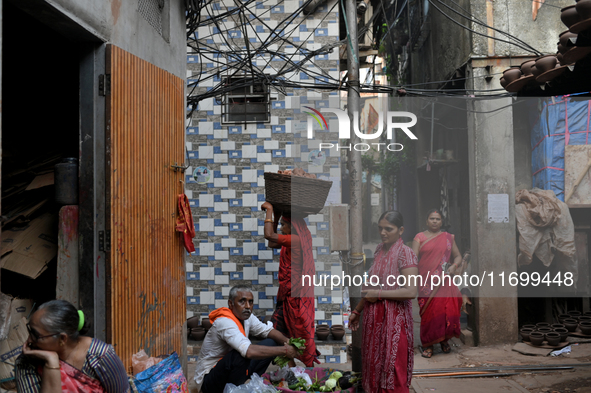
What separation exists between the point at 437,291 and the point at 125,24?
5.57 meters

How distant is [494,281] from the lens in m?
7.65

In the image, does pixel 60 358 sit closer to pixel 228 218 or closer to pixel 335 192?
pixel 228 218

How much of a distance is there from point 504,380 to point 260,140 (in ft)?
15.3

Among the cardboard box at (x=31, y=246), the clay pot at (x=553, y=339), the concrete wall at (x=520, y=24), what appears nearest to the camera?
the cardboard box at (x=31, y=246)

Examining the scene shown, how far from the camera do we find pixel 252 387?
409cm

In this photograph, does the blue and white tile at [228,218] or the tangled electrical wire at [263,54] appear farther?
the blue and white tile at [228,218]

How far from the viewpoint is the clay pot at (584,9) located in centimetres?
357

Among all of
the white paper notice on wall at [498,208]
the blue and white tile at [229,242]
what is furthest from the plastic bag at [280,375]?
the white paper notice on wall at [498,208]

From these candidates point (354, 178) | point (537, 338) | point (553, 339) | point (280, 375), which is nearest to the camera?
point (280, 375)

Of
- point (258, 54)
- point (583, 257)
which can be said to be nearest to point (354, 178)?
point (258, 54)

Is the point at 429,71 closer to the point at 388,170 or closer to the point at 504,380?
the point at 504,380

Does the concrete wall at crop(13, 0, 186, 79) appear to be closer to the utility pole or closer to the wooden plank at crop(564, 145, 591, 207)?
the utility pole

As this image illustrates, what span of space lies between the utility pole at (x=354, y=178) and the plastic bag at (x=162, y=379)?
2.49 meters

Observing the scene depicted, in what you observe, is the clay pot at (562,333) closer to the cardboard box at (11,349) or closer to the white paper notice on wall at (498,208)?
the white paper notice on wall at (498,208)
